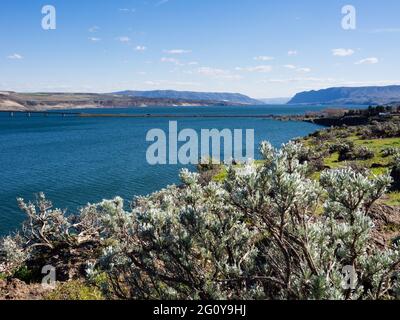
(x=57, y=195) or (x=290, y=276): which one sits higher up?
(x=290, y=276)

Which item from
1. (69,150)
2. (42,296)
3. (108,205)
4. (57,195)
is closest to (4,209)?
(57,195)

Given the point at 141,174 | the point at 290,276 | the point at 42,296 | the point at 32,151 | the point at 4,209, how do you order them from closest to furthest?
1. the point at 290,276
2. the point at 42,296
3. the point at 4,209
4. the point at 141,174
5. the point at 32,151

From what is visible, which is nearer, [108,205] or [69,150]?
[108,205]

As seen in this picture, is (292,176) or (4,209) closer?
(292,176)

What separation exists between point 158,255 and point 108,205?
1419mm

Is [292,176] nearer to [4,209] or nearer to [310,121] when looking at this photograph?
[4,209]

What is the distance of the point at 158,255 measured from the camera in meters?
8.16

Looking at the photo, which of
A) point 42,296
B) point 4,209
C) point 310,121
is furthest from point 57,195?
point 310,121

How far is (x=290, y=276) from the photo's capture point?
23.7ft

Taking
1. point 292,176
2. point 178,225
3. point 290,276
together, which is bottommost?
point 290,276
